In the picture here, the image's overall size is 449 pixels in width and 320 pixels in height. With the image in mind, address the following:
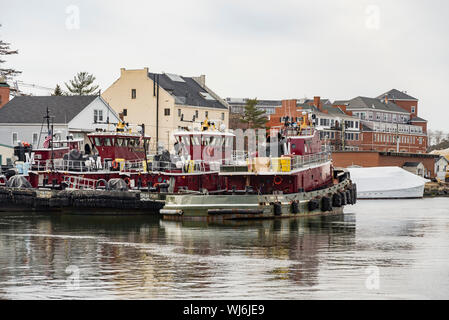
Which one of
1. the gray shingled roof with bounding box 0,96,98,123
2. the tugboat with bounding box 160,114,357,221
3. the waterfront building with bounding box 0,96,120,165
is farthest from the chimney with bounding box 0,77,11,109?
the tugboat with bounding box 160,114,357,221

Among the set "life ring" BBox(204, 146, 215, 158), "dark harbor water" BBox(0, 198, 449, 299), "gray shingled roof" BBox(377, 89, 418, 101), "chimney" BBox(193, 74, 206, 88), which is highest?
"gray shingled roof" BBox(377, 89, 418, 101)

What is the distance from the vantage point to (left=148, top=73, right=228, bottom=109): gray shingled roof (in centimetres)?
8312

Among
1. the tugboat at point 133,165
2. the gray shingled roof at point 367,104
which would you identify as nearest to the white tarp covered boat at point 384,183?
the tugboat at point 133,165

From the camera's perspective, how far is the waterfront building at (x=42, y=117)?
66.8 m

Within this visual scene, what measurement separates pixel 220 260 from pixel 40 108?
48907mm

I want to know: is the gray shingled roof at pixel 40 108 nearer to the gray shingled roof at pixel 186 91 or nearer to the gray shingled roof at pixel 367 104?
the gray shingled roof at pixel 186 91

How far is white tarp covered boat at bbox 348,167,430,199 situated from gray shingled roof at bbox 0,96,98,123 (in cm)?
2793

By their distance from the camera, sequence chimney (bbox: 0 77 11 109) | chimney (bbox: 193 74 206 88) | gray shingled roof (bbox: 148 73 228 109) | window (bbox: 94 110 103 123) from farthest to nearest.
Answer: chimney (bbox: 193 74 206 88) → gray shingled roof (bbox: 148 73 228 109) → chimney (bbox: 0 77 11 109) → window (bbox: 94 110 103 123)

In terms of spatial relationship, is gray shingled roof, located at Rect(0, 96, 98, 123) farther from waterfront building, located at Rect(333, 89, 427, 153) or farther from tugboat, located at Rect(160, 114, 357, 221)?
waterfront building, located at Rect(333, 89, 427, 153)

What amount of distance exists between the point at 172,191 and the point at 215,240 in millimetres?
12230

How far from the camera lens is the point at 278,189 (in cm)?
4016

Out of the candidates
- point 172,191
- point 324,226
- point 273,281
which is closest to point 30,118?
point 172,191
